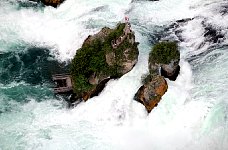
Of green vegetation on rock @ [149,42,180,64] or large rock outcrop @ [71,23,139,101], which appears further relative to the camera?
large rock outcrop @ [71,23,139,101]

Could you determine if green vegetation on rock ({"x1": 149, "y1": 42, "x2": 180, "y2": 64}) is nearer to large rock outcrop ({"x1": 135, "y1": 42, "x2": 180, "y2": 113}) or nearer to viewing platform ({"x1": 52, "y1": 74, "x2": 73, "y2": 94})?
large rock outcrop ({"x1": 135, "y1": 42, "x2": 180, "y2": 113})

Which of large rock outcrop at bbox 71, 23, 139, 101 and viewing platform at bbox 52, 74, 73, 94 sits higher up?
large rock outcrop at bbox 71, 23, 139, 101

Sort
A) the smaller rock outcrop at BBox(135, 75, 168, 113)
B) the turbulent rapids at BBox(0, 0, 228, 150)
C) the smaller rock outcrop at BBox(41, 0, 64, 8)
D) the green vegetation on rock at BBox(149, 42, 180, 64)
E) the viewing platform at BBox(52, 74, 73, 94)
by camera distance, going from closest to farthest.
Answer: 1. the turbulent rapids at BBox(0, 0, 228, 150)
2. the green vegetation on rock at BBox(149, 42, 180, 64)
3. the smaller rock outcrop at BBox(135, 75, 168, 113)
4. the viewing platform at BBox(52, 74, 73, 94)
5. the smaller rock outcrop at BBox(41, 0, 64, 8)

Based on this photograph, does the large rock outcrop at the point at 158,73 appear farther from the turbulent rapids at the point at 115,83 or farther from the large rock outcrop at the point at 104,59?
the large rock outcrop at the point at 104,59

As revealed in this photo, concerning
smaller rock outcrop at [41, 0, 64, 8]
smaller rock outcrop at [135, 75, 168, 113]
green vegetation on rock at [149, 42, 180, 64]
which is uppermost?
green vegetation on rock at [149, 42, 180, 64]

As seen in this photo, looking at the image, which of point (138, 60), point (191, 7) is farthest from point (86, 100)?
point (191, 7)

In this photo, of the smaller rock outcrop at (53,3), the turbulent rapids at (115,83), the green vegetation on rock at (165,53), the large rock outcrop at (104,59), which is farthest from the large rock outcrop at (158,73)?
the smaller rock outcrop at (53,3)

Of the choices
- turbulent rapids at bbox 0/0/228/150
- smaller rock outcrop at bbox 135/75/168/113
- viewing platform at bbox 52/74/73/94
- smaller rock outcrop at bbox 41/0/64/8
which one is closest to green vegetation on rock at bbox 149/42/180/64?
smaller rock outcrop at bbox 135/75/168/113
